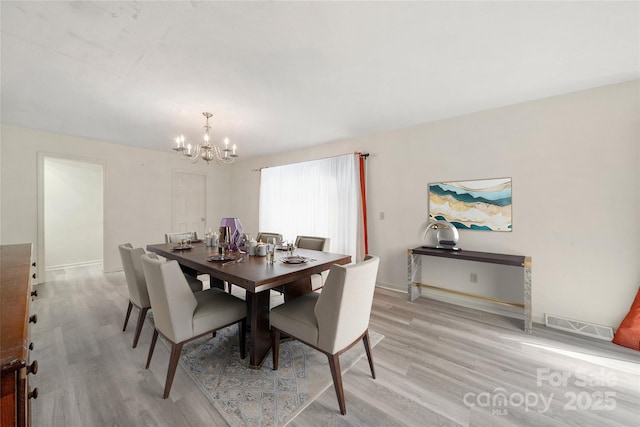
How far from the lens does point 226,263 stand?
196 cm

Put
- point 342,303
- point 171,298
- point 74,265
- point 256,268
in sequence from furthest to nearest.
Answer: point 74,265, point 256,268, point 171,298, point 342,303

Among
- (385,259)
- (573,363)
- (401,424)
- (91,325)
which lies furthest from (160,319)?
(573,363)

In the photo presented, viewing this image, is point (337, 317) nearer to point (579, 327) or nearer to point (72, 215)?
point (579, 327)

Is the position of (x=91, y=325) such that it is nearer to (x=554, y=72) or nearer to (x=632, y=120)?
(x=554, y=72)

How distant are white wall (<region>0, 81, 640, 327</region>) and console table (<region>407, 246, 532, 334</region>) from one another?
8.6 inches

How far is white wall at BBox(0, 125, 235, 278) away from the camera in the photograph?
3.43 metres

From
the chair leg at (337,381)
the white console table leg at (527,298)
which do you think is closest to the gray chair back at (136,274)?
the chair leg at (337,381)

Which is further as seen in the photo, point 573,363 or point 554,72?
point 554,72

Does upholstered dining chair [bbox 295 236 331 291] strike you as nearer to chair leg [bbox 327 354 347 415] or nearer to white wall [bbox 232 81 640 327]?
chair leg [bbox 327 354 347 415]

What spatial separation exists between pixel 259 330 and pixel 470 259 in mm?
2282

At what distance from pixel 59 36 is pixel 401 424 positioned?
3341 millimetres

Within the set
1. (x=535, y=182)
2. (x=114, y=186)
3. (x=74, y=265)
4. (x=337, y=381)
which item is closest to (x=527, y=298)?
(x=535, y=182)

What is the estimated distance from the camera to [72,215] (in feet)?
16.6

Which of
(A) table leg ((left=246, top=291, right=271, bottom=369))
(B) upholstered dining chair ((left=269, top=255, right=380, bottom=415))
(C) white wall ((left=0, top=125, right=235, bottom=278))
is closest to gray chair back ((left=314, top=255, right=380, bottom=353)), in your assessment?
(B) upholstered dining chair ((left=269, top=255, right=380, bottom=415))
